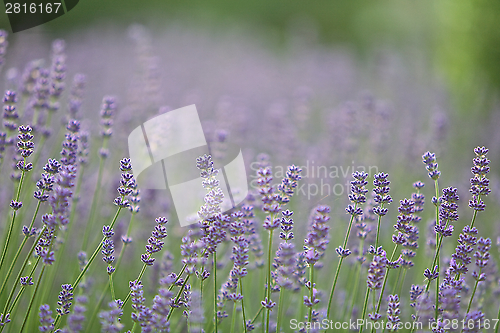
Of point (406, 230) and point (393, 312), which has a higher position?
point (406, 230)

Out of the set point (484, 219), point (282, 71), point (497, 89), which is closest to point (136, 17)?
point (282, 71)

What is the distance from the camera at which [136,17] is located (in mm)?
6066

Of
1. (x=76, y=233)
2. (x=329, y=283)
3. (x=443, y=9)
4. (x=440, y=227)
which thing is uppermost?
(x=443, y=9)

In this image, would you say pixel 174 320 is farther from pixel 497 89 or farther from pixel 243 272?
pixel 497 89

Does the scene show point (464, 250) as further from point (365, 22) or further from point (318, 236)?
point (365, 22)

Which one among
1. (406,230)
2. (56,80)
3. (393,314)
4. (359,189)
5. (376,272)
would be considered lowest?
(393,314)

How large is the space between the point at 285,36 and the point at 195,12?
180cm

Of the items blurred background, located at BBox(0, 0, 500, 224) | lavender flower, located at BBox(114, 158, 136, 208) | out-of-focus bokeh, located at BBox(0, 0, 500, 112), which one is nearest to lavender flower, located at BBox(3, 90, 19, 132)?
blurred background, located at BBox(0, 0, 500, 224)

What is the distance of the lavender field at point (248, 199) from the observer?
1.20 m

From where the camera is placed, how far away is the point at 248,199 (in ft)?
5.74

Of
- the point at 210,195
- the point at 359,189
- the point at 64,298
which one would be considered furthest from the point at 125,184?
the point at 359,189

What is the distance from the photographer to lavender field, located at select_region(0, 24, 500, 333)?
120 centimetres

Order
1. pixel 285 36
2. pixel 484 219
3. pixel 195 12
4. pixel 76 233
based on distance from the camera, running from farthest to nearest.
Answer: pixel 285 36 → pixel 195 12 → pixel 484 219 → pixel 76 233

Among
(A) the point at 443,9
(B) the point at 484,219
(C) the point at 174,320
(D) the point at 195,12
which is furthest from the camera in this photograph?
(D) the point at 195,12
